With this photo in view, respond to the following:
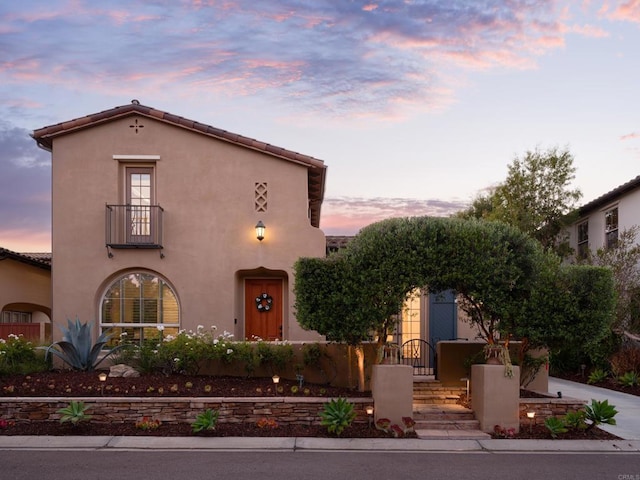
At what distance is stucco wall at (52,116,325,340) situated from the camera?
16.1m

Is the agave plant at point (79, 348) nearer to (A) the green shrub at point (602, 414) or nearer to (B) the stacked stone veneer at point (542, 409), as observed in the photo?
(B) the stacked stone veneer at point (542, 409)

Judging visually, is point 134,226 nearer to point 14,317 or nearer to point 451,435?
point 14,317

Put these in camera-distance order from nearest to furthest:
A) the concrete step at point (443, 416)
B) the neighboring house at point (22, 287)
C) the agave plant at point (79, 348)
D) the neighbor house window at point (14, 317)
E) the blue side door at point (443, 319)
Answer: the concrete step at point (443, 416) → the agave plant at point (79, 348) → the blue side door at point (443, 319) → the neighboring house at point (22, 287) → the neighbor house window at point (14, 317)

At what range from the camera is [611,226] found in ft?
74.9

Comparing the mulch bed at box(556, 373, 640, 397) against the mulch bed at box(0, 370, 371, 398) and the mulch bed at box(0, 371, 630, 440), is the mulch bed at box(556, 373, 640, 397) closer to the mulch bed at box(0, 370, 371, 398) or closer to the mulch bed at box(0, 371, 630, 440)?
the mulch bed at box(0, 371, 630, 440)

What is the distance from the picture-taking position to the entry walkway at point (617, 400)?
37.0ft

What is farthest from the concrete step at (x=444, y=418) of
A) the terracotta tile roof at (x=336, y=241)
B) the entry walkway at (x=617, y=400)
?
the terracotta tile roof at (x=336, y=241)

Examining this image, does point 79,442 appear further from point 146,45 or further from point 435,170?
point 435,170

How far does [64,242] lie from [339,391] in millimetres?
8326

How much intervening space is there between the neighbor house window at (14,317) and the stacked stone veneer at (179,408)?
9431mm

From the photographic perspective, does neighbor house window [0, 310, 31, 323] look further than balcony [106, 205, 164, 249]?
Yes

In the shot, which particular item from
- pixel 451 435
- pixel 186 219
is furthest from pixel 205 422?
pixel 186 219

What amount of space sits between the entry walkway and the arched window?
9750 millimetres

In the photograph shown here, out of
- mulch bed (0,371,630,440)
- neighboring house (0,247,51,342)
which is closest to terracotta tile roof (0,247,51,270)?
neighboring house (0,247,51,342)
